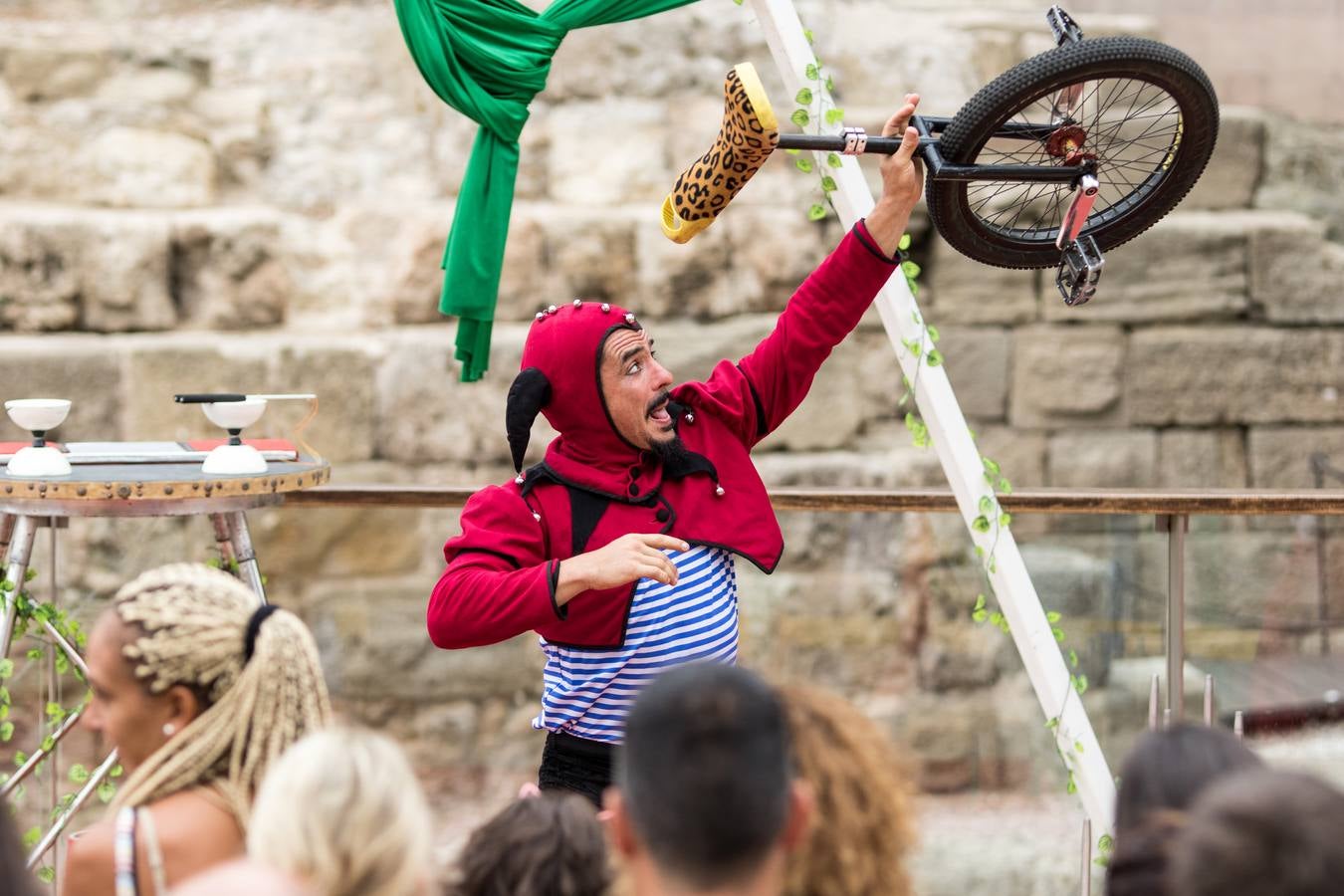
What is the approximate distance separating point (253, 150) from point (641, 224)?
1202 millimetres

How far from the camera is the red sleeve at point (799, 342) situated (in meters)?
2.27

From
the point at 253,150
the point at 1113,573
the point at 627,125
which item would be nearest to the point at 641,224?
the point at 627,125

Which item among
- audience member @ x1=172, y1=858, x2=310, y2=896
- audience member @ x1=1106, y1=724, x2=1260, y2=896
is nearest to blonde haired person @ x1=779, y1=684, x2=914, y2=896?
audience member @ x1=1106, y1=724, x2=1260, y2=896

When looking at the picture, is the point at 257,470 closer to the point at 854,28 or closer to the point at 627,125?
the point at 627,125

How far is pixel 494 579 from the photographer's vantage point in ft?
6.67

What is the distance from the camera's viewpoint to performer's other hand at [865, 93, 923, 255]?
2162 millimetres

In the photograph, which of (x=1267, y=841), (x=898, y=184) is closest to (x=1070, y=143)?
(x=898, y=184)

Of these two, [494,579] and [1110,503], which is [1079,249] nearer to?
[1110,503]

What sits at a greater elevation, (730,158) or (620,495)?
(730,158)

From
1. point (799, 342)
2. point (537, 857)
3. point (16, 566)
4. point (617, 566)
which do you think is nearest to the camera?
point (537, 857)

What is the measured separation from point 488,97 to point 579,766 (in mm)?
1236

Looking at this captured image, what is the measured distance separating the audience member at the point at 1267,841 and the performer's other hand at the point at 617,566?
0.95 m

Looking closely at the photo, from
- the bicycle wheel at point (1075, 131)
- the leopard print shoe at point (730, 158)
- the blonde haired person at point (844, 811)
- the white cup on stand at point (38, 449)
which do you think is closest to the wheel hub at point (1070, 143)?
the bicycle wheel at point (1075, 131)

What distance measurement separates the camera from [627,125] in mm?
4230
